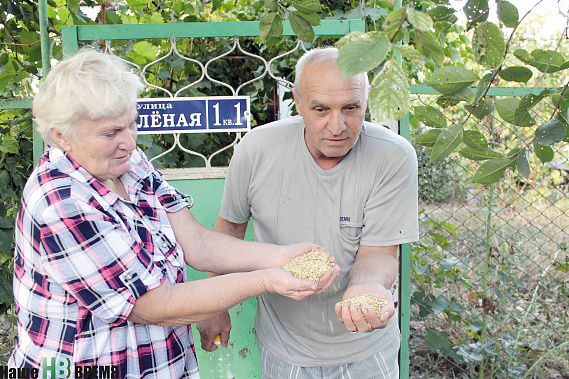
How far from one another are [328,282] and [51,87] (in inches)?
44.2

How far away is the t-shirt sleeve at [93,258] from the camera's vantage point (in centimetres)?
145

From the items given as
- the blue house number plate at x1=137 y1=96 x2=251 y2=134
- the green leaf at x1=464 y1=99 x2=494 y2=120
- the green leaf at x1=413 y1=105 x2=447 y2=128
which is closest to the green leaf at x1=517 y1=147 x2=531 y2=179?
the green leaf at x1=464 y1=99 x2=494 y2=120

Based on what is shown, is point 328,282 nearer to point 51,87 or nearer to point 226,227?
point 226,227

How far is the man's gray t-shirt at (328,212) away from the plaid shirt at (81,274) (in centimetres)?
57

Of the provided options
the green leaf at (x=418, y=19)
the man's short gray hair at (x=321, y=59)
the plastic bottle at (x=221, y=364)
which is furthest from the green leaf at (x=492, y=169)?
the plastic bottle at (x=221, y=364)

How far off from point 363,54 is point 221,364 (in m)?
2.29

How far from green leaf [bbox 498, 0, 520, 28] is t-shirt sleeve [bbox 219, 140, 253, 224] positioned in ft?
4.01

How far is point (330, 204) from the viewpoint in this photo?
6.69ft

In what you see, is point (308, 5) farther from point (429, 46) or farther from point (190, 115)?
point (190, 115)

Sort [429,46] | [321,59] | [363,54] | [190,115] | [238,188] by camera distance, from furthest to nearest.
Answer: [190,115]
[238,188]
[321,59]
[429,46]
[363,54]

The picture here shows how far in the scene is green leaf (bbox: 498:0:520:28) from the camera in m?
1.16

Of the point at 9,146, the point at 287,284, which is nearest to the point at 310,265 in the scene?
the point at 287,284

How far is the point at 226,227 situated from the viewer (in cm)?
225

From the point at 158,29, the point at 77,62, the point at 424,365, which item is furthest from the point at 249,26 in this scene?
the point at 424,365
